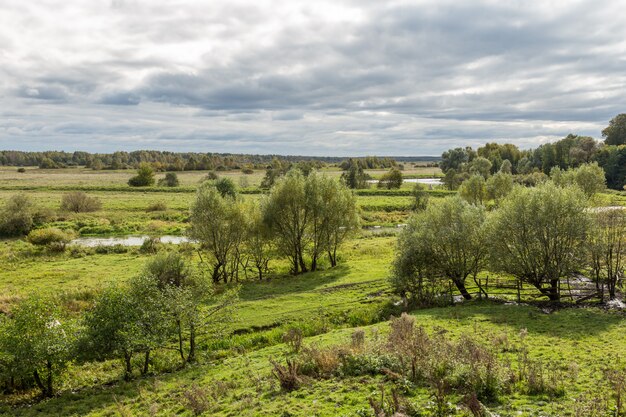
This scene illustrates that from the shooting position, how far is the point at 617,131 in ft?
520

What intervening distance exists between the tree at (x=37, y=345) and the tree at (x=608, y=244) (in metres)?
39.9

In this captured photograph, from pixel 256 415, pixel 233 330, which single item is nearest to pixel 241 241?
pixel 233 330

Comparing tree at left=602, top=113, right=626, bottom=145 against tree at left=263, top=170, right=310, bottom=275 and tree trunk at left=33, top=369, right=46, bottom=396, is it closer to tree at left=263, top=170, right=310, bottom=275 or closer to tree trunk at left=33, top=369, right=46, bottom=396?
tree at left=263, top=170, right=310, bottom=275

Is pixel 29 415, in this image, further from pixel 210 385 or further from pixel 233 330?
pixel 233 330

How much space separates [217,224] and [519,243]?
31.5 metres

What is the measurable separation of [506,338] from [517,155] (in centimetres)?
18964

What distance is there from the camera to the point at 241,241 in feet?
166

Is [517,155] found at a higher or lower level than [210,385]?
higher

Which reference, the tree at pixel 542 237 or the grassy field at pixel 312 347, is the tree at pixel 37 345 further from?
the tree at pixel 542 237

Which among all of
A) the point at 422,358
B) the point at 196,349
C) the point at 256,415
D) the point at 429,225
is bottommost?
the point at 196,349

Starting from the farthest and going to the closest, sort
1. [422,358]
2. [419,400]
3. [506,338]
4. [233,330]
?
[233,330]
[506,338]
[422,358]
[419,400]

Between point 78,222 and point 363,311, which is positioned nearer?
point 363,311

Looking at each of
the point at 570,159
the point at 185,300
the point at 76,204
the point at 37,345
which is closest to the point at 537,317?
the point at 185,300

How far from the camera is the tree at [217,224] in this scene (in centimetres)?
4878
